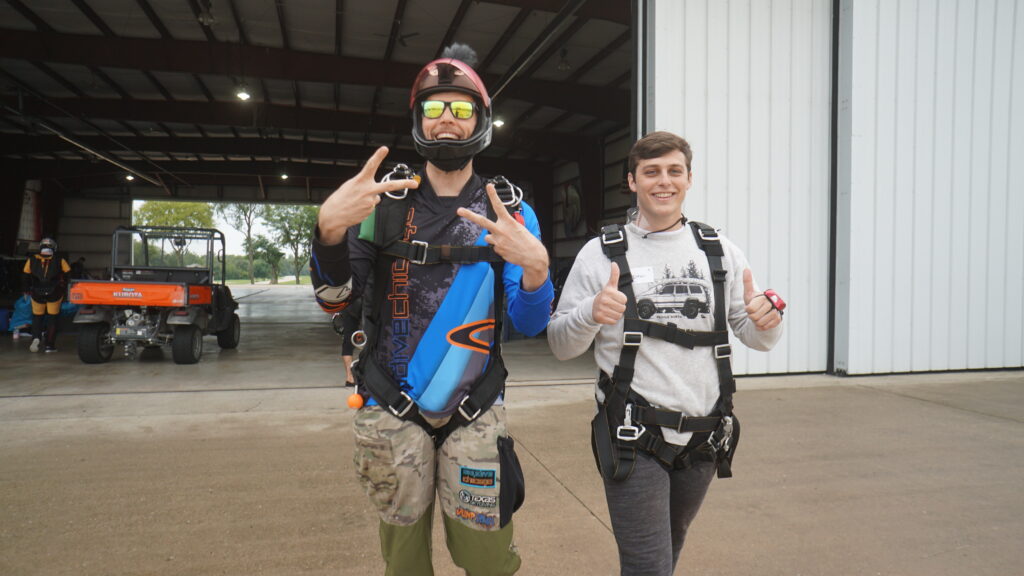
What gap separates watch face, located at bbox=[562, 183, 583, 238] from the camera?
57.0 feet

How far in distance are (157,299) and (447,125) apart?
25.3ft

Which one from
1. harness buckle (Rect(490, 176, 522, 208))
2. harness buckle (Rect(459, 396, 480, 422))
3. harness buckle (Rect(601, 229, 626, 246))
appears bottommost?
harness buckle (Rect(459, 396, 480, 422))

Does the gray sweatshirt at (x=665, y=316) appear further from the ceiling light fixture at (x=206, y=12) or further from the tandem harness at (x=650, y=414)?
the ceiling light fixture at (x=206, y=12)

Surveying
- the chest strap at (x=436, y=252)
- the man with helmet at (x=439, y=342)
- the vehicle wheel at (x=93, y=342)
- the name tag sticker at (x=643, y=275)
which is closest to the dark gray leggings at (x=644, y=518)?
the man with helmet at (x=439, y=342)

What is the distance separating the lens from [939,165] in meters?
7.02

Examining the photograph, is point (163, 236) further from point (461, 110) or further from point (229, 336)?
point (461, 110)

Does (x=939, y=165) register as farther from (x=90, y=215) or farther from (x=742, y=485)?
(x=90, y=215)

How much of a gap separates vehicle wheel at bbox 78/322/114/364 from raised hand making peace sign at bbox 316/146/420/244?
8.51 m

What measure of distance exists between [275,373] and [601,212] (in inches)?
430

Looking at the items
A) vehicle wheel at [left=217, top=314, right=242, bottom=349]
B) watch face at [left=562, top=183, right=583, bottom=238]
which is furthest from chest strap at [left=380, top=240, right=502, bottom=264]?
watch face at [left=562, top=183, right=583, bottom=238]

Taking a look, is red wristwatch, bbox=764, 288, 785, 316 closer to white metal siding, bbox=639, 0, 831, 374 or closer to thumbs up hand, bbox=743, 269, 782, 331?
thumbs up hand, bbox=743, 269, 782, 331

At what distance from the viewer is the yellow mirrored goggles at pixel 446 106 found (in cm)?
170

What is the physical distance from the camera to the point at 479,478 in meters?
1.63

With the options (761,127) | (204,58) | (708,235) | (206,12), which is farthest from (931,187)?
(204,58)
